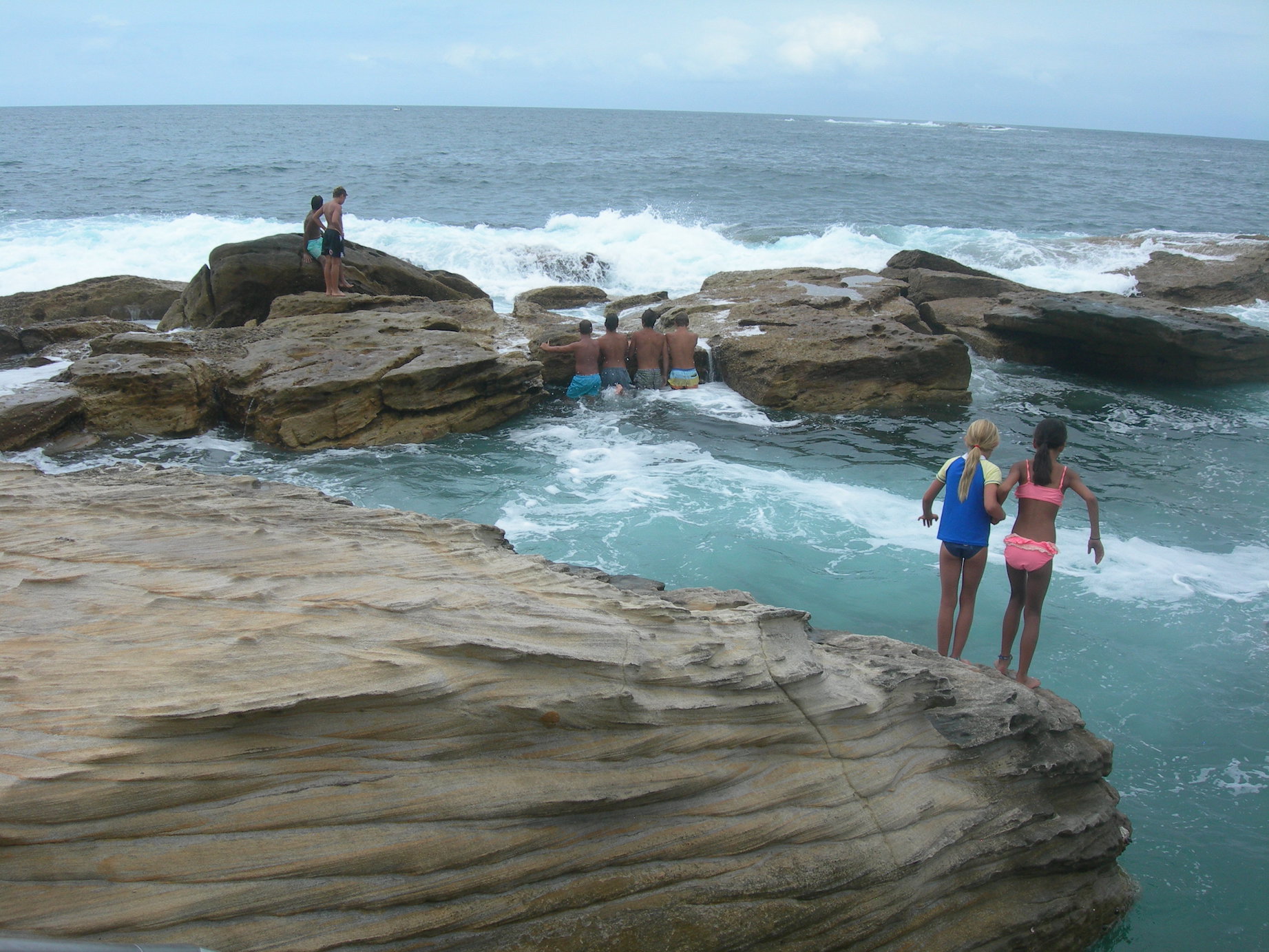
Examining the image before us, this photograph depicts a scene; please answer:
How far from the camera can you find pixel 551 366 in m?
11.9

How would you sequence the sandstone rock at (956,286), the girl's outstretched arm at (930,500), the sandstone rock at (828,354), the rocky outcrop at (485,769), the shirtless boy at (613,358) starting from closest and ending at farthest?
1. the rocky outcrop at (485,769)
2. the girl's outstretched arm at (930,500)
3. the sandstone rock at (828,354)
4. the shirtless boy at (613,358)
5. the sandstone rock at (956,286)

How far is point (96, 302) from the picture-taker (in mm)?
14094

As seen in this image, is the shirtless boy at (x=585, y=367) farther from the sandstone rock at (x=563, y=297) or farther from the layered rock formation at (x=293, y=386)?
the sandstone rock at (x=563, y=297)

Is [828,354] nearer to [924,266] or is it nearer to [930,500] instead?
[930,500]

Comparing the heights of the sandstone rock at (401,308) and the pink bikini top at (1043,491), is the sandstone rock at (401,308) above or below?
above

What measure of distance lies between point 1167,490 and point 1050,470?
5331mm

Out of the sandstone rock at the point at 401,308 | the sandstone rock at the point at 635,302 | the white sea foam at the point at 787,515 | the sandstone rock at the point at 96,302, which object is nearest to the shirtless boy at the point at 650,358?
the white sea foam at the point at 787,515

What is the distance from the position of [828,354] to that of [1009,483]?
668 cm

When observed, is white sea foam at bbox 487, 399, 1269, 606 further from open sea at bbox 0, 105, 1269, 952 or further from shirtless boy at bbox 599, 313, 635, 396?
shirtless boy at bbox 599, 313, 635, 396

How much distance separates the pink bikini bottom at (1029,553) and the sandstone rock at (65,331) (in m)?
10.6

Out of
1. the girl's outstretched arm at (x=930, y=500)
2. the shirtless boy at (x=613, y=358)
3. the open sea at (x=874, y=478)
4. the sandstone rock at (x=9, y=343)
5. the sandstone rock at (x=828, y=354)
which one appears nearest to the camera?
the open sea at (x=874, y=478)

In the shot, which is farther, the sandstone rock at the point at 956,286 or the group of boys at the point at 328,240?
the sandstone rock at the point at 956,286

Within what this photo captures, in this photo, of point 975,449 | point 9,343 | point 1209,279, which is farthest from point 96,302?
point 1209,279

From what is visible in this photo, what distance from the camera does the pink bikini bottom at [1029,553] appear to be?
16.7 ft
